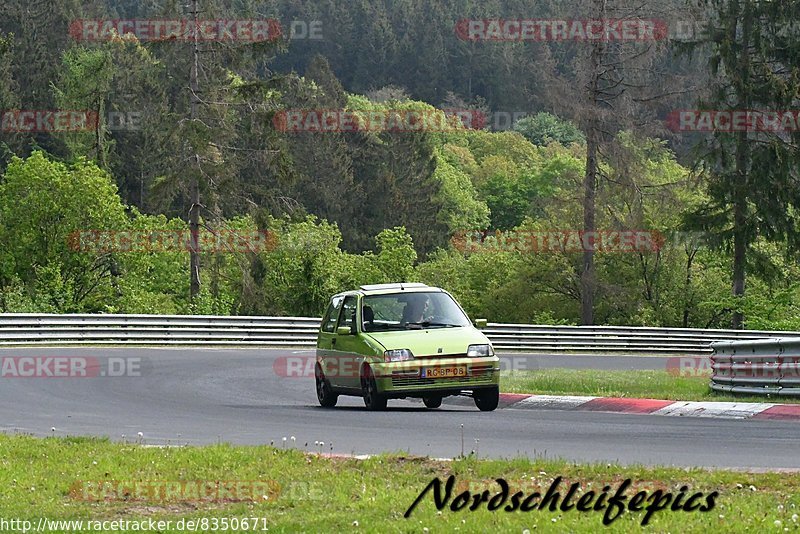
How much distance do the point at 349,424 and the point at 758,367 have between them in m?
6.64

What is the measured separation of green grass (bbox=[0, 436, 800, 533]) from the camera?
862cm

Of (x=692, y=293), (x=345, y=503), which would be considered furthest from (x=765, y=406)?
(x=692, y=293)

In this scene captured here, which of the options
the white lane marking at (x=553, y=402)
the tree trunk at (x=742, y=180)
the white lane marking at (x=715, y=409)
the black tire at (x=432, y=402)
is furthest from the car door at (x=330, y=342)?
the tree trunk at (x=742, y=180)

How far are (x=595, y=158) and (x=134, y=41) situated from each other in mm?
54563

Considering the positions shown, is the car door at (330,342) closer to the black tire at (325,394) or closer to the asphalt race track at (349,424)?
the black tire at (325,394)

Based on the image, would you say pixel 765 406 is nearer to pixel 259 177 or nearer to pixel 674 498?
pixel 674 498

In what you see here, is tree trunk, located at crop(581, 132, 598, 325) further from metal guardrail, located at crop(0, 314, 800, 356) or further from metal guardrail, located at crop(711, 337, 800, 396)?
metal guardrail, located at crop(711, 337, 800, 396)

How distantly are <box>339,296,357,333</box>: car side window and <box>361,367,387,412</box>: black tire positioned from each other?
89 centimetres

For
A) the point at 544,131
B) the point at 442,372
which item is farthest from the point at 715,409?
the point at 544,131

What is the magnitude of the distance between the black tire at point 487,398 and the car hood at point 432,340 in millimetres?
689

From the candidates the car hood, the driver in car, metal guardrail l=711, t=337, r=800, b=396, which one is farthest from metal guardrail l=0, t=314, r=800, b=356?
the car hood

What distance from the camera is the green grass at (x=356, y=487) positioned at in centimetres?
862

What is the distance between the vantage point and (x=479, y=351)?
17047 mm

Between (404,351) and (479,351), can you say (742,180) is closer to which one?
(479,351)
